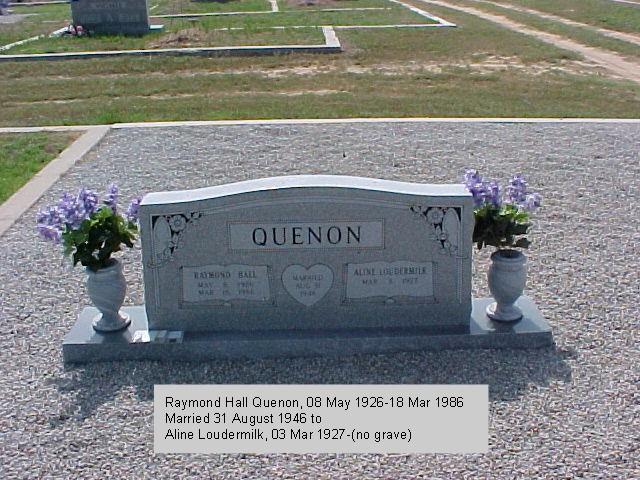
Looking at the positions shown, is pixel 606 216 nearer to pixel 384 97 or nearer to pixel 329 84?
pixel 384 97

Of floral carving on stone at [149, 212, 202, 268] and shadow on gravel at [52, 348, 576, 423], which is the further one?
floral carving on stone at [149, 212, 202, 268]

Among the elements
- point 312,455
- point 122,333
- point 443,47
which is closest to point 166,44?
point 443,47

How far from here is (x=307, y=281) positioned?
14.0ft

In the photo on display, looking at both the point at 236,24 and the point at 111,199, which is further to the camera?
the point at 236,24

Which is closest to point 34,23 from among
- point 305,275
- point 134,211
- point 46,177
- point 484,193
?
point 46,177

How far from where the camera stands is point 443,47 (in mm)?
16734

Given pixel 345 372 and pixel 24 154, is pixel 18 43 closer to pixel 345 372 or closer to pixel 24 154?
pixel 24 154

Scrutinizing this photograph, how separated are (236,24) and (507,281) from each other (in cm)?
1877

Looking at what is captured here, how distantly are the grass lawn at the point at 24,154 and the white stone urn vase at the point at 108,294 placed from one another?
3362 millimetres

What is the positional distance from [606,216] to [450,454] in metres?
3.61

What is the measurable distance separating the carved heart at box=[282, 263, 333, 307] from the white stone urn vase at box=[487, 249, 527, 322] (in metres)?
0.90

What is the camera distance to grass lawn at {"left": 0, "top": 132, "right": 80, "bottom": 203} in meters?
7.75

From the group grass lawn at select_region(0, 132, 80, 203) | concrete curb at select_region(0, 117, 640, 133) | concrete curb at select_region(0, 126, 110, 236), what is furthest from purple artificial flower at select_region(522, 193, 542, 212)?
concrete curb at select_region(0, 117, 640, 133)

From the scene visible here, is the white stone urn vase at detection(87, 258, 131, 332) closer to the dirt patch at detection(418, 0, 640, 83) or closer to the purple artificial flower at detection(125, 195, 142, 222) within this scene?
the purple artificial flower at detection(125, 195, 142, 222)
